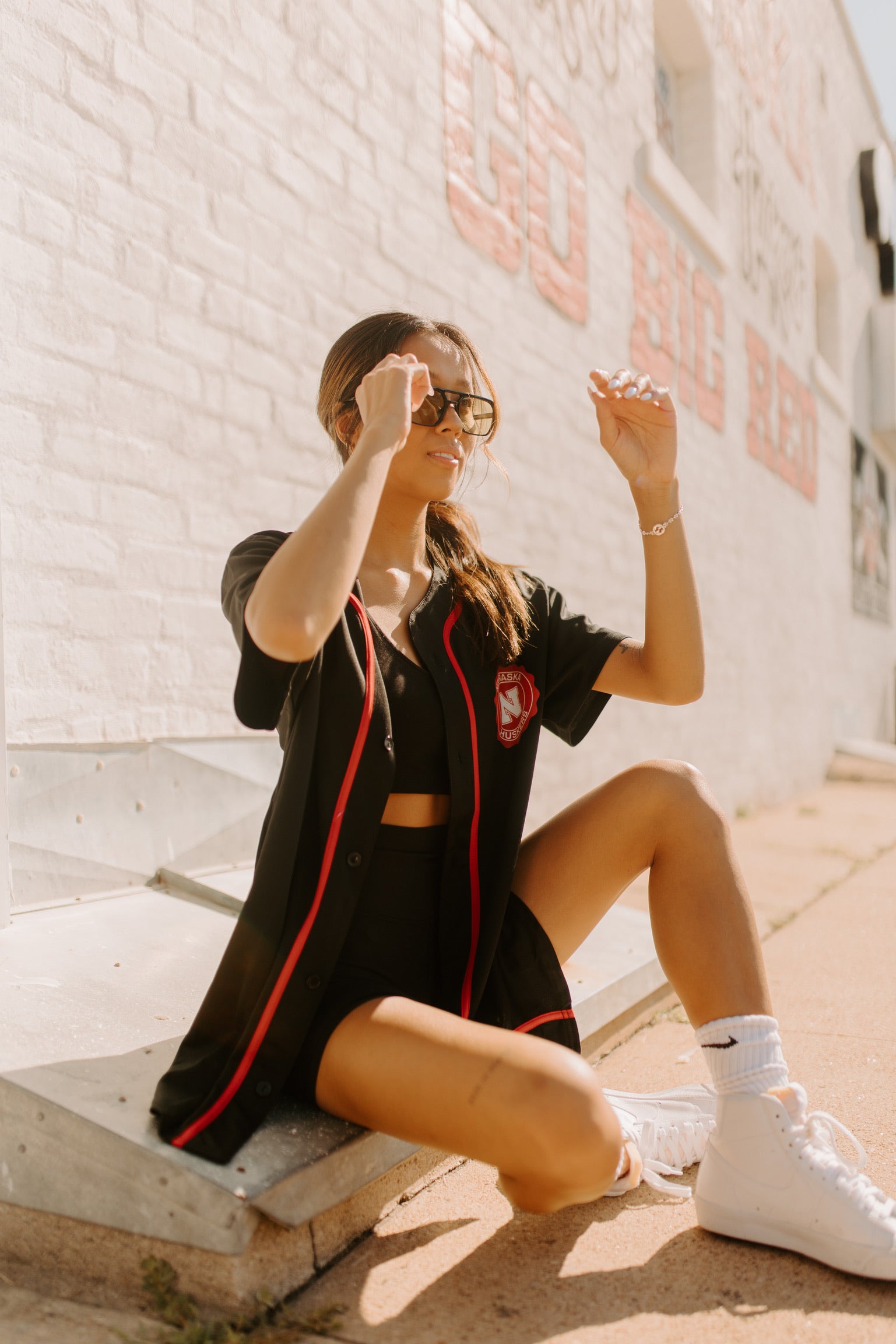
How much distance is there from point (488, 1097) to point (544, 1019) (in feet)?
1.31

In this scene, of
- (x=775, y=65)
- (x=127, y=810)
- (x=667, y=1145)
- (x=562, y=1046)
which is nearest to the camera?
(x=562, y=1046)

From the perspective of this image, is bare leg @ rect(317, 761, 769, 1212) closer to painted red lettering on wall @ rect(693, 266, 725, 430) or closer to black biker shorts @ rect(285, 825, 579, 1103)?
black biker shorts @ rect(285, 825, 579, 1103)

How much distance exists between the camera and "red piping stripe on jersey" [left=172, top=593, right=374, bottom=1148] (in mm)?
1573

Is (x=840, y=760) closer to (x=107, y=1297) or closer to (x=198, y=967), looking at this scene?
(x=198, y=967)

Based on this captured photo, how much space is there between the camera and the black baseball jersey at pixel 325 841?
161 centimetres

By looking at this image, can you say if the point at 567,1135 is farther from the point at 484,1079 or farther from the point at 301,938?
the point at 301,938

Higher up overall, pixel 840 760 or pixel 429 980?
pixel 429 980

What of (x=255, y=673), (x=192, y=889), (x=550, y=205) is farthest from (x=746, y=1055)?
(x=550, y=205)

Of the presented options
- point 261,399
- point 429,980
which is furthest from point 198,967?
point 261,399

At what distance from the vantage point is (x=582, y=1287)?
1650mm

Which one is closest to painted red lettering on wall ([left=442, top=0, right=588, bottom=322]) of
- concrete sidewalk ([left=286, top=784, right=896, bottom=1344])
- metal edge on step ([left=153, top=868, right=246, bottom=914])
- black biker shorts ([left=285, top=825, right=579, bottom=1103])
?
A: metal edge on step ([left=153, top=868, right=246, bottom=914])

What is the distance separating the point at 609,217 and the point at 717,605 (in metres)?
2.91

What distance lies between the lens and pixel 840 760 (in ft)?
36.7

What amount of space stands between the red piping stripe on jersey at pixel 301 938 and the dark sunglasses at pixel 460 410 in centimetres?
49
